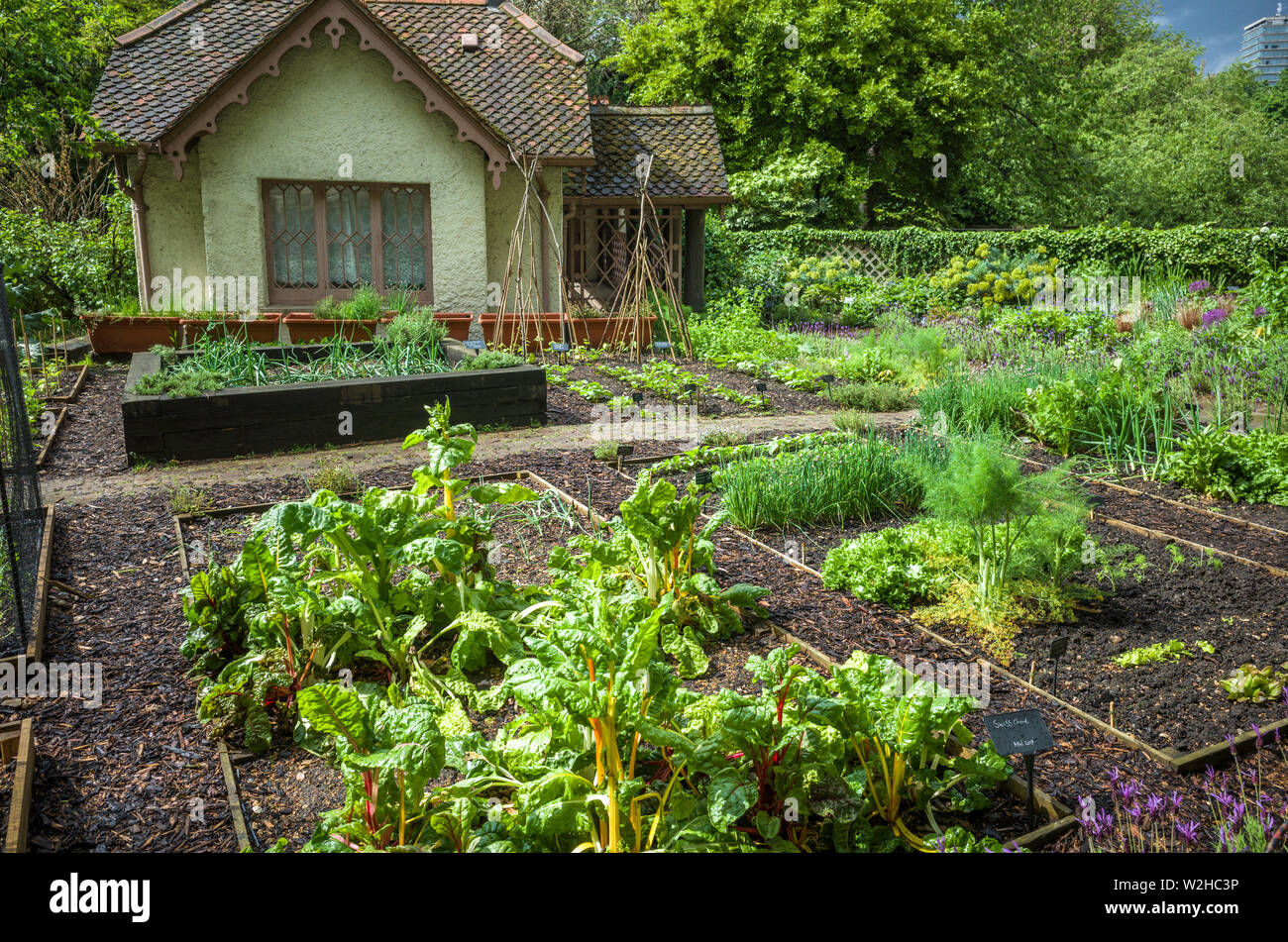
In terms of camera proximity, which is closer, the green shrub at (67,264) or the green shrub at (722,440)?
the green shrub at (722,440)

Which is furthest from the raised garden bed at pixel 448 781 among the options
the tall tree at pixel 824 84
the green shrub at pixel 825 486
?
the tall tree at pixel 824 84

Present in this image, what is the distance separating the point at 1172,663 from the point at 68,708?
4509 mm

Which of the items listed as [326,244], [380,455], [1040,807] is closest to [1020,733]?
[1040,807]

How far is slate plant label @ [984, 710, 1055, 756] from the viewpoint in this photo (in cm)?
260

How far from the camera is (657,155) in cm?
1595

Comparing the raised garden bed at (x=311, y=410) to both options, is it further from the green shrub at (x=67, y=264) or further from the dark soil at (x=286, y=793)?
the green shrub at (x=67, y=264)

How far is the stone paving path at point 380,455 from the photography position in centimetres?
662

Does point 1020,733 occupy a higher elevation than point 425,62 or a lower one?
lower

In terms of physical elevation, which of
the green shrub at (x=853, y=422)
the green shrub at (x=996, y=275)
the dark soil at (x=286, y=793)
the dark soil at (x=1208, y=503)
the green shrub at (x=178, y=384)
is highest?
the green shrub at (x=996, y=275)

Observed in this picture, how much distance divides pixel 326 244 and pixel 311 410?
22.8ft

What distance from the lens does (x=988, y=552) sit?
14.1ft

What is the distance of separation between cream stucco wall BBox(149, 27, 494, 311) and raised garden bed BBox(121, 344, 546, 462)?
502 cm

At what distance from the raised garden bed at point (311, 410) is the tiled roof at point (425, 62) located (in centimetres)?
615

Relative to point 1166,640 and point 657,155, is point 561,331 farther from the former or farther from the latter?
point 1166,640
